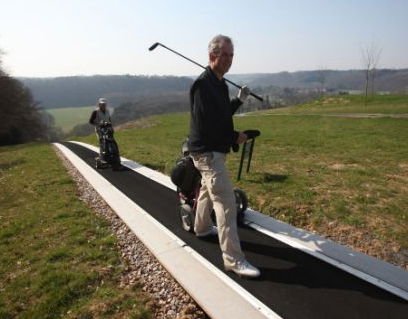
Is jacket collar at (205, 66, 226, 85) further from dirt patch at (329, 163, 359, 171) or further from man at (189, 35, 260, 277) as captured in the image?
dirt patch at (329, 163, 359, 171)

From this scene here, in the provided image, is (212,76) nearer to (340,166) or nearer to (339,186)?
(339,186)

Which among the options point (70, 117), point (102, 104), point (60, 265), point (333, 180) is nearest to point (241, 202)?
point (60, 265)

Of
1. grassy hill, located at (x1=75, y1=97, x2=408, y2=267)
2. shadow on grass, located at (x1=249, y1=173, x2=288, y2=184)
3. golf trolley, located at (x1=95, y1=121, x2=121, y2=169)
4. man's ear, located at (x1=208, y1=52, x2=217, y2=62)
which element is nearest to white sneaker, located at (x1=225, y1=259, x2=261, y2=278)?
grassy hill, located at (x1=75, y1=97, x2=408, y2=267)

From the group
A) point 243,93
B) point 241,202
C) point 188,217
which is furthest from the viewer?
point 241,202

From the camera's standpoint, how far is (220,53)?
462cm

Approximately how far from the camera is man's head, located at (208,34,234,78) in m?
4.58

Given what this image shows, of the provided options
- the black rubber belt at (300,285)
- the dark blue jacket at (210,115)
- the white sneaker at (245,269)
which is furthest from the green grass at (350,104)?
the white sneaker at (245,269)

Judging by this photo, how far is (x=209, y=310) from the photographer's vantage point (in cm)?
409

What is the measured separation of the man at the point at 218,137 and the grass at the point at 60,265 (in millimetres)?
1296

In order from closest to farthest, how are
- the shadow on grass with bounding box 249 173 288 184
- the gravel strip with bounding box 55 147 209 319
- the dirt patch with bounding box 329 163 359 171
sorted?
the gravel strip with bounding box 55 147 209 319, the shadow on grass with bounding box 249 173 288 184, the dirt patch with bounding box 329 163 359 171

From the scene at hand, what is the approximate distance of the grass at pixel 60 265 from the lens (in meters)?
4.35

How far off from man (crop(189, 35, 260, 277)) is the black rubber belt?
331 millimetres

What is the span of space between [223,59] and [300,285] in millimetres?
3005

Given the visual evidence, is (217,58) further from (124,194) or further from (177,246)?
(124,194)
